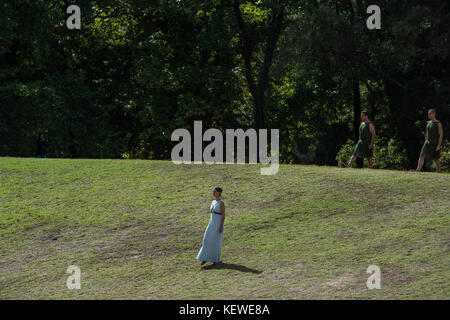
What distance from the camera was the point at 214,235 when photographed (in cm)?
1659

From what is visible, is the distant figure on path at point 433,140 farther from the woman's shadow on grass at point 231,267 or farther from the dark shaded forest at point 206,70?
the dark shaded forest at point 206,70

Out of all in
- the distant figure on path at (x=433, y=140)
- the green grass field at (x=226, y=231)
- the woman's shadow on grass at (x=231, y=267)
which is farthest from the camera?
the distant figure on path at (x=433, y=140)

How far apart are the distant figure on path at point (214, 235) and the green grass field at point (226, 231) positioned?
0.29 m

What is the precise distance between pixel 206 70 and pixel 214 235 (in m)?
24.5

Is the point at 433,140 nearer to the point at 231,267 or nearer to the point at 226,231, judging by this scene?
the point at 226,231

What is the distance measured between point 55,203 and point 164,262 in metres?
7.50

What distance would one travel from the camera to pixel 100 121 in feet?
136

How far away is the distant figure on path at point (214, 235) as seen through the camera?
54.4 ft

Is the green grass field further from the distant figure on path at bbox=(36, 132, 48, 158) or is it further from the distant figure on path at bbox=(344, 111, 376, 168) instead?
the distant figure on path at bbox=(36, 132, 48, 158)

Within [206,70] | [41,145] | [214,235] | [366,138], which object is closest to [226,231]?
[214,235]

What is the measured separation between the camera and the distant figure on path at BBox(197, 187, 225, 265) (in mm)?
16578

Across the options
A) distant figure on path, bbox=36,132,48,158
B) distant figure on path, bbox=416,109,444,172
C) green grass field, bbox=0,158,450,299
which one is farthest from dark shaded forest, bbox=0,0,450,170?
distant figure on path, bbox=416,109,444,172

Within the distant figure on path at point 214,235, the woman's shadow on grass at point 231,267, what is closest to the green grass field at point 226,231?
the woman's shadow on grass at point 231,267
